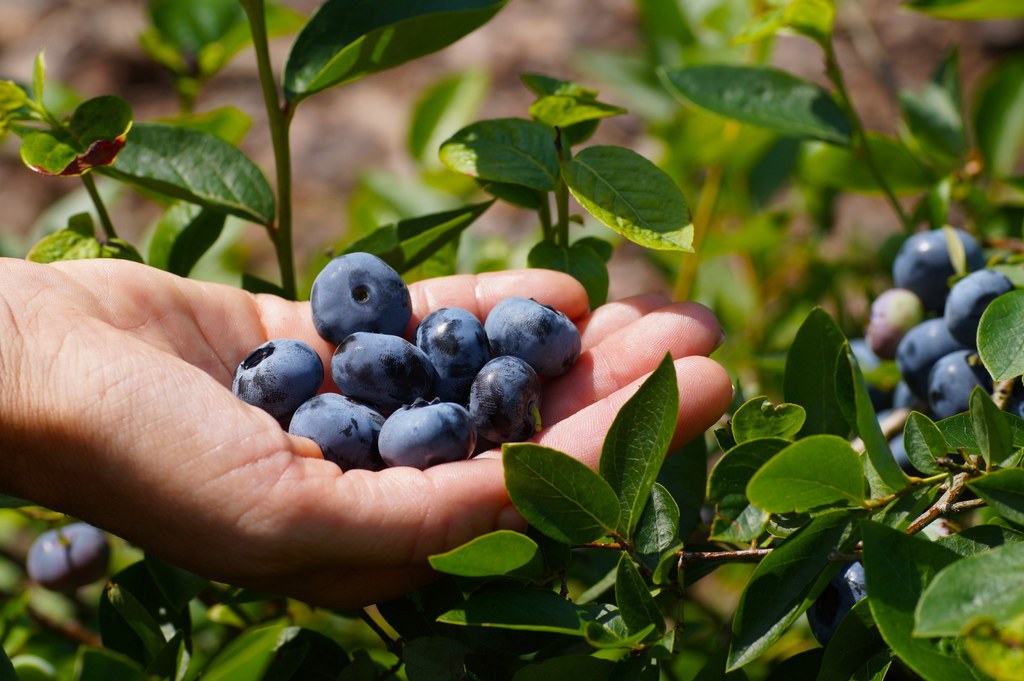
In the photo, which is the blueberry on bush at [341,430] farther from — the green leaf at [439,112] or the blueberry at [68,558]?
the green leaf at [439,112]

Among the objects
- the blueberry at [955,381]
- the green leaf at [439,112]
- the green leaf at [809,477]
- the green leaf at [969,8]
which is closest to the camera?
the green leaf at [809,477]

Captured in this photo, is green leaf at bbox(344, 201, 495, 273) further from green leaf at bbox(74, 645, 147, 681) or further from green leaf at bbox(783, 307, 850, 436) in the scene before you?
green leaf at bbox(74, 645, 147, 681)

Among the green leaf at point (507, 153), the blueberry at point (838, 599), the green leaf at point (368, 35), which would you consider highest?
the green leaf at point (368, 35)

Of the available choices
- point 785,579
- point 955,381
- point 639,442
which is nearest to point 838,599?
point 785,579

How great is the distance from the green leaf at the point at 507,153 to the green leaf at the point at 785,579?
1.69 feet

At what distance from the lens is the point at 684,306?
1.16 metres

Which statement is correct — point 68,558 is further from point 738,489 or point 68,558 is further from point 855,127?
point 855,127

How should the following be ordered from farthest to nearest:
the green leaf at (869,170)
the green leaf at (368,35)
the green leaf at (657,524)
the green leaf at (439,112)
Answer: the green leaf at (439,112)
the green leaf at (869,170)
the green leaf at (368,35)
the green leaf at (657,524)

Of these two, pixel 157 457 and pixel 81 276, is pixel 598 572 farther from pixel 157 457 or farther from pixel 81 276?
pixel 81 276

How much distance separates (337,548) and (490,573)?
152mm

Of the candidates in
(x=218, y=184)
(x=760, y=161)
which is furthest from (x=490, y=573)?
(x=760, y=161)

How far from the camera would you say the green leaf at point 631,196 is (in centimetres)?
105

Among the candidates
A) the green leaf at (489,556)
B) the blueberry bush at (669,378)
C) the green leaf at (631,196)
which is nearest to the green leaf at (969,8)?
the blueberry bush at (669,378)

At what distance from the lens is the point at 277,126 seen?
123 centimetres
